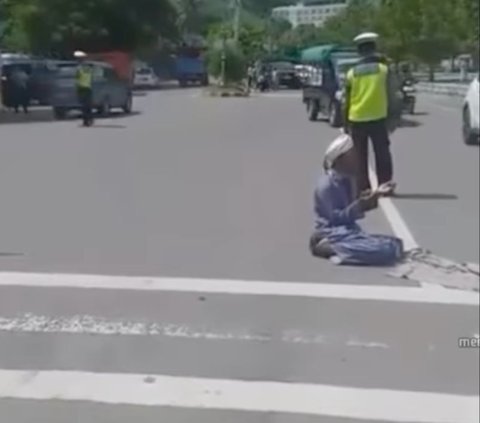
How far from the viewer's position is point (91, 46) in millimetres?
2213

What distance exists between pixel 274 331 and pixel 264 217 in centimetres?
115

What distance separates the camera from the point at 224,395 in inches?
129

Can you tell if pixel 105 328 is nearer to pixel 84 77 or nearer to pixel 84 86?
pixel 84 86

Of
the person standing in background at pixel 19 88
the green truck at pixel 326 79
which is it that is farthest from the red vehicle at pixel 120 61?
the green truck at pixel 326 79

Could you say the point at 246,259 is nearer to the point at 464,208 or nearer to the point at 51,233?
the point at 51,233

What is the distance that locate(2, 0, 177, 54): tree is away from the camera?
2.06 metres

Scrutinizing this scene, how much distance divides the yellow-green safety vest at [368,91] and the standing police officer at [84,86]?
38.4 inches

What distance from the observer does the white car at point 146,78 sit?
233cm

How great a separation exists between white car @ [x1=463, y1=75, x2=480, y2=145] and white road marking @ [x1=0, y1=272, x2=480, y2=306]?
4.92 ft

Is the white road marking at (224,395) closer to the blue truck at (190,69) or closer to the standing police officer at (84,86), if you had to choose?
the standing police officer at (84,86)

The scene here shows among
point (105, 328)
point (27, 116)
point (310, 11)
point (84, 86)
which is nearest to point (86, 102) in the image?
point (84, 86)

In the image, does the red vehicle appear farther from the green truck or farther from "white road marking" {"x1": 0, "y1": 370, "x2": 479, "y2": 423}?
"white road marking" {"x1": 0, "y1": 370, "x2": 479, "y2": 423}

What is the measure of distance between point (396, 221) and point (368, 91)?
0.30 m

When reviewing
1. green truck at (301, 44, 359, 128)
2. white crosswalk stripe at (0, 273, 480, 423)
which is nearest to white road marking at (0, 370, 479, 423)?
white crosswalk stripe at (0, 273, 480, 423)
